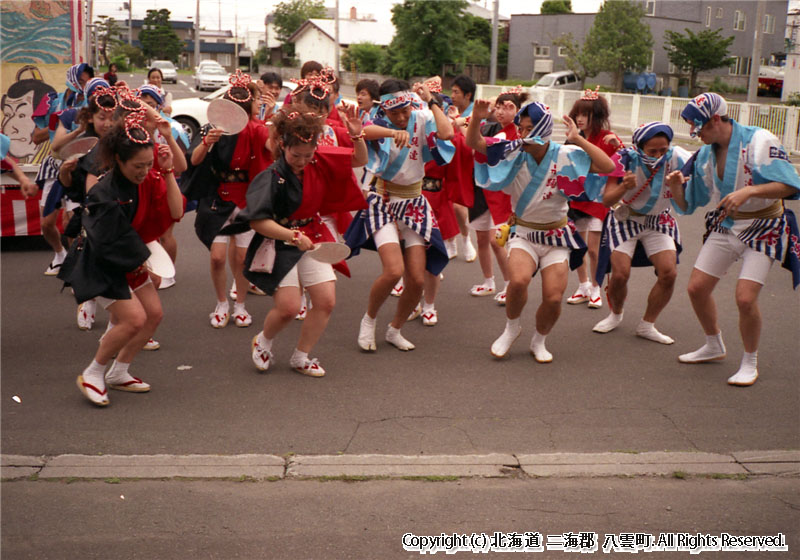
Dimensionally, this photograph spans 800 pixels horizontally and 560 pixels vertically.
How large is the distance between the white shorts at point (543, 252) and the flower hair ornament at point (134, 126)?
258 cm

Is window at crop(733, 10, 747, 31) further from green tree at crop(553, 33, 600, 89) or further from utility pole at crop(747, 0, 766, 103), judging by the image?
utility pole at crop(747, 0, 766, 103)

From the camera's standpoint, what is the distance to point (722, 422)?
485 centimetres

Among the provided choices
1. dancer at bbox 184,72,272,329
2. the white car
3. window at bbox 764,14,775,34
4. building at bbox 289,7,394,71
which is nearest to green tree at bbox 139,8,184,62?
building at bbox 289,7,394,71

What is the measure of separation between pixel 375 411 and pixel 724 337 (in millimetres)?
3152

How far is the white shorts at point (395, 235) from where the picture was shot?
598 cm

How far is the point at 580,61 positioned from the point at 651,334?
3699 centimetres

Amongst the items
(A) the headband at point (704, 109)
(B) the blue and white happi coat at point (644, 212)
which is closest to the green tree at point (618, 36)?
(B) the blue and white happi coat at point (644, 212)

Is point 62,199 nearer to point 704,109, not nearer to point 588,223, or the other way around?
point 588,223

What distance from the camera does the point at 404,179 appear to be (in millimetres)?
6098

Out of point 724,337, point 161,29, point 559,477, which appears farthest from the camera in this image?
point 161,29

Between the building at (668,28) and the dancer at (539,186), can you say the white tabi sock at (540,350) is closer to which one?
the dancer at (539,186)

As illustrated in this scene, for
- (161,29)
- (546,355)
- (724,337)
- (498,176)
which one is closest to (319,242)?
(498,176)

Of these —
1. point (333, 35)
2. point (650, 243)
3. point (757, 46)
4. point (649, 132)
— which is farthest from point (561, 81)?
point (649, 132)

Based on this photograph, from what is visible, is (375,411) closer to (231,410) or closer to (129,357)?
(231,410)
